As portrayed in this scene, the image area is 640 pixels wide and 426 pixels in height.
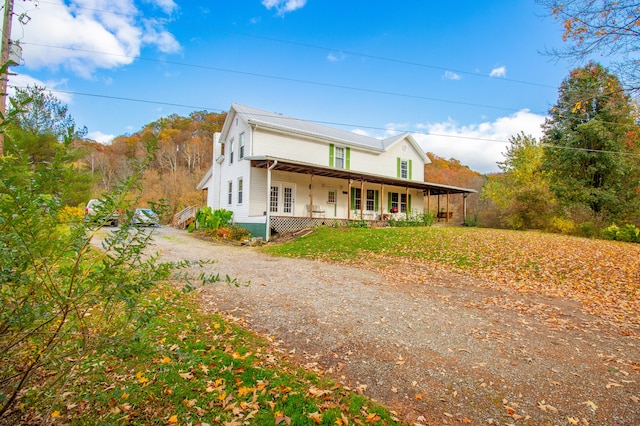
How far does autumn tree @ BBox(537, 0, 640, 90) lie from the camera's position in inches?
224

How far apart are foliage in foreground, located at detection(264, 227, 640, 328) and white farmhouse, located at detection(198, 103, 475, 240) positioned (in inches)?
144

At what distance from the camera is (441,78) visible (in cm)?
1662

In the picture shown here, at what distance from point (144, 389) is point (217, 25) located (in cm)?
1428

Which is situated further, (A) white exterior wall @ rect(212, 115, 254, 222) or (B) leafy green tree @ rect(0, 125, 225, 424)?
(A) white exterior wall @ rect(212, 115, 254, 222)

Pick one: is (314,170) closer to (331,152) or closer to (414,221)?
(331,152)

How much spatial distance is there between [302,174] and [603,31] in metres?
14.1

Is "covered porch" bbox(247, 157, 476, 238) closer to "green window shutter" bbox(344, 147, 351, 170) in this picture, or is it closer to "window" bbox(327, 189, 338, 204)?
"window" bbox(327, 189, 338, 204)

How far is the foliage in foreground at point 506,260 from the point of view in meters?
7.41

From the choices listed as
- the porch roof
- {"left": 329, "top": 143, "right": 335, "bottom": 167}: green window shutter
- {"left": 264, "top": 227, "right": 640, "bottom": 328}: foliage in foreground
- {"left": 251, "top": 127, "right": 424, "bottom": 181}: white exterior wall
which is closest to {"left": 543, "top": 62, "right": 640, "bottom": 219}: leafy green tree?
{"left": 264, "top": 227, "right": 640, "bottom": 328}: foliage in foreground

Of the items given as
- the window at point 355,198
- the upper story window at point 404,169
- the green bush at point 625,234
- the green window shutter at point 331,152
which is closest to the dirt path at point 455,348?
the green bush at point 625,234

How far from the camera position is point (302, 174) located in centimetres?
1842

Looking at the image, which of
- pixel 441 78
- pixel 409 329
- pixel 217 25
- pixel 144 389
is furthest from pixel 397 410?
pixel 441 78

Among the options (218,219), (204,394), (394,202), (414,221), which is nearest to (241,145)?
(218,219)

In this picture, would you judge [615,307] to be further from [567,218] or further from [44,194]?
[567,218]
